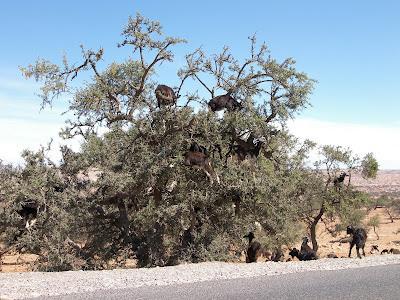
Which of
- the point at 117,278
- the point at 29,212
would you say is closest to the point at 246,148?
the point at 117,278

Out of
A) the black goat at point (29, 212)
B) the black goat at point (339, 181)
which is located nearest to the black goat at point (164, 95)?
the black goat at point (29, 212)

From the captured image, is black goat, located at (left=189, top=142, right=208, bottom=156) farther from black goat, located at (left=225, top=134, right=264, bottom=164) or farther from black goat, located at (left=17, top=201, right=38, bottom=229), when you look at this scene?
black goat, located at (left=17, top=201, right=38, bottom=229)

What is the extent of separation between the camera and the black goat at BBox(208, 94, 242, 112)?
15812 millimetres

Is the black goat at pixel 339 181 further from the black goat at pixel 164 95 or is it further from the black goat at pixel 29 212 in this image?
the black goat at pixel 29 212

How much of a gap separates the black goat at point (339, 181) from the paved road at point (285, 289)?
1683 centimetres

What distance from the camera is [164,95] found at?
1529 centimetres

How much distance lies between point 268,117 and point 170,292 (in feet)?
30.1

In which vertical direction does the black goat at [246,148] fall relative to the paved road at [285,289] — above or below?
above

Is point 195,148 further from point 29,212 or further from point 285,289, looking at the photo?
point 29,212

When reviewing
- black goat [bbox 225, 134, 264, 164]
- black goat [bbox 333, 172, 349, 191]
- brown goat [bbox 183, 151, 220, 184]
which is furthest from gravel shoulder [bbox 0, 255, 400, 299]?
black goat [bbox 333, 172, 349, 191]

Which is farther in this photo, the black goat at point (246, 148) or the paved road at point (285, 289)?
the black goat at point (246, 148)

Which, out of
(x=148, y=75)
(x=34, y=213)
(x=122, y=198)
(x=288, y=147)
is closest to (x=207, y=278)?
(x=122, y=198)

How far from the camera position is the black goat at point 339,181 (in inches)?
1097

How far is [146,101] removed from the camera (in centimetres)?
1667
